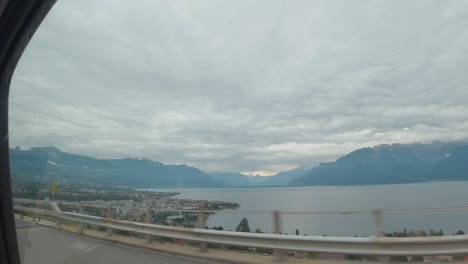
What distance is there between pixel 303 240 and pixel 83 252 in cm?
379

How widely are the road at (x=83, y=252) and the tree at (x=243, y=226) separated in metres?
0.88

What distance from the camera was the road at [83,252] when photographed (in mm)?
5512

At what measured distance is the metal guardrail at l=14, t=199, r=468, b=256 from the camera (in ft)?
16.1

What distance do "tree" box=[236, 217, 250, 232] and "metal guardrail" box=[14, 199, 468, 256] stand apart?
0.67 ft

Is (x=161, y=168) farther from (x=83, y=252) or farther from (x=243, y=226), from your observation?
(x=83, y=252)

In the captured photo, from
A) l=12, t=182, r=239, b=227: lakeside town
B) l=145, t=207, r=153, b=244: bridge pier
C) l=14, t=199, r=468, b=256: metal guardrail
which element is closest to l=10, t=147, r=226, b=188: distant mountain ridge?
l=12, t=182, r=239, b=227: lakeside town

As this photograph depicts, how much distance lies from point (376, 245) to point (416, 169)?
15.1 meters

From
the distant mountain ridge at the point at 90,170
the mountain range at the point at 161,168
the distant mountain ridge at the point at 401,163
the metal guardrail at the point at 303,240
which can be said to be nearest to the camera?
the distant mountain ridge at the point at 90,170

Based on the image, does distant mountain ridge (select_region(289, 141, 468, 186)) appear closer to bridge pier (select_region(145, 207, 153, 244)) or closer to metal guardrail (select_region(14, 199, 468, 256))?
metal guardrail (select_region(14, 199, 468, 256))

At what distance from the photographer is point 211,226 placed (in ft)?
24.7

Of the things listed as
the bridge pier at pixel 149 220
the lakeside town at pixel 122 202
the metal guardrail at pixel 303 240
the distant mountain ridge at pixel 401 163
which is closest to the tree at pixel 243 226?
the metal guardrail at pixel 303 240

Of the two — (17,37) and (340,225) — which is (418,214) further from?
(17,37)

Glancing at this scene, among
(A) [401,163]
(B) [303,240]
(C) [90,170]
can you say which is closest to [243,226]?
(B) [303,240]

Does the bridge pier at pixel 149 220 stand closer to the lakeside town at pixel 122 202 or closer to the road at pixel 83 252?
the lakeside town at pixel 122 202
